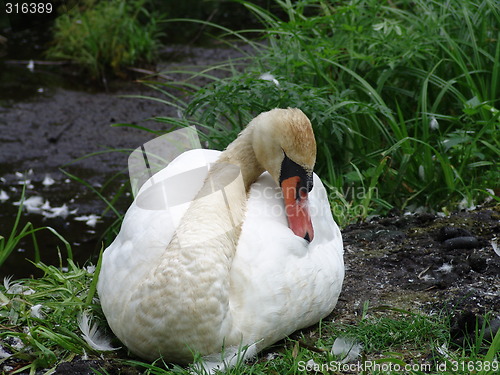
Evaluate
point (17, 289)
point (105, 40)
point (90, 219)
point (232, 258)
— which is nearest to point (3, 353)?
point (17, 289)

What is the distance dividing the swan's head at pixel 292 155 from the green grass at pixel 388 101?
0.87 meters

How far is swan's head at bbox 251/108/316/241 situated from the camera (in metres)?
3.10

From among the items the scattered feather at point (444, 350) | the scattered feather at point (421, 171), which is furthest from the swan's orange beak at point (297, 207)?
the scattered feather at point (421, 171)

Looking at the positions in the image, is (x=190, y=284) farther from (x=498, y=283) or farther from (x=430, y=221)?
(x=430, y=221)

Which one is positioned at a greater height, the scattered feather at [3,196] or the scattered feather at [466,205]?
the scattered feather at [466,205]

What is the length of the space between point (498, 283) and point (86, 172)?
3.85 metres

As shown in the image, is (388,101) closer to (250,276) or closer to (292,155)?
(292,155)

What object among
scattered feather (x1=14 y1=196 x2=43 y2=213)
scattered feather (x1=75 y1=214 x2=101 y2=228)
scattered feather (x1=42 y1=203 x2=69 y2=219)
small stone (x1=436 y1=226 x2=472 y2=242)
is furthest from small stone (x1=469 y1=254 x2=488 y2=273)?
scattered feather (x1=14 y1=196 x2=43 y2=213)

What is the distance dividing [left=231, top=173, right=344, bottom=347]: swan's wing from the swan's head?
0.07m

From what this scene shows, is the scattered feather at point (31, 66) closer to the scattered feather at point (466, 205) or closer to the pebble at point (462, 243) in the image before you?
the scattered feather at point (466, 205)

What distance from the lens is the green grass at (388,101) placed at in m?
4.33

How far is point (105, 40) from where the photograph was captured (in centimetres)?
797

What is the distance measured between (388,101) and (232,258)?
104 inches

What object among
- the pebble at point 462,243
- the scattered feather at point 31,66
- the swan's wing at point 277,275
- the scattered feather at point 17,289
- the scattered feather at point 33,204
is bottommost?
the scattered feather at point 31,66
